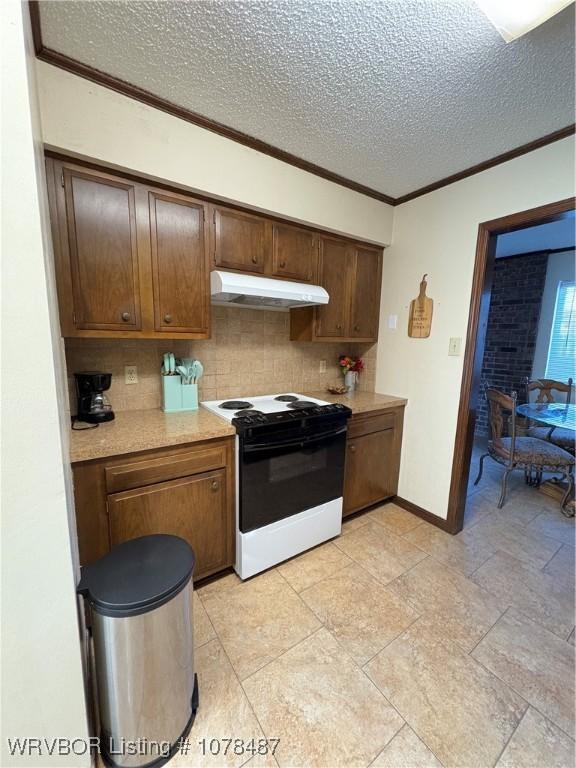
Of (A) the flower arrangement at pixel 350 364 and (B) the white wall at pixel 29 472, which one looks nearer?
(B) the white wall at pixel 29 472

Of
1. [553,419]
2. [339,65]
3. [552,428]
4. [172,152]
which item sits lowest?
[552,428]

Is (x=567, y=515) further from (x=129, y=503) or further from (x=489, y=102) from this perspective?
(x=129, y=503)

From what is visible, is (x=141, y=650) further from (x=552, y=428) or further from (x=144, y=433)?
(x=552, y=428)

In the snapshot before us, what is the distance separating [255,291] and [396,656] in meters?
1.95

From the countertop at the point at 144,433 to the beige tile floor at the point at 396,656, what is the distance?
963mm

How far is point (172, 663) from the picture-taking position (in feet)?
3.37

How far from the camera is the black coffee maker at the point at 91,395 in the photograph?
5.24ft

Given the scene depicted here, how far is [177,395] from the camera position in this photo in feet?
6.22

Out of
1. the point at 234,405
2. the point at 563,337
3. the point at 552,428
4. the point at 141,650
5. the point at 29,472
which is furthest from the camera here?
the point at 563,337

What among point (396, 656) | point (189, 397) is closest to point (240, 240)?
point (189, 397)

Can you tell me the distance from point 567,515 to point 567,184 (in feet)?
8.45

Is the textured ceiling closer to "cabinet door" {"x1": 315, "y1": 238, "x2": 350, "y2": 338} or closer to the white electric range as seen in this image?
"cabinet door" {"x1": 315, "y1": 238, "x2": 350, "y2": 338}

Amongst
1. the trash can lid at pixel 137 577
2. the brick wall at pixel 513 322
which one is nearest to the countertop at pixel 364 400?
the trash can lid at pixel 137 577

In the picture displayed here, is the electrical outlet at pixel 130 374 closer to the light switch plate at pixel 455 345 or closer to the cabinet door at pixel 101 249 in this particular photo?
the cabinet door at pixel 101 249
